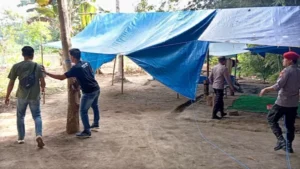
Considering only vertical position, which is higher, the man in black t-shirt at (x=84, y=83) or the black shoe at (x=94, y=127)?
the man in black t-shirt at (x=84, y=83)

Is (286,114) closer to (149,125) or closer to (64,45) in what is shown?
(149,125)

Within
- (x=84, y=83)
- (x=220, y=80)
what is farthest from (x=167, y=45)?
(x=84, y=83)

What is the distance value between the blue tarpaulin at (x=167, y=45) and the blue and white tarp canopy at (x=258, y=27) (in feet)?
2.15

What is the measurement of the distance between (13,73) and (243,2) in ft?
34.9

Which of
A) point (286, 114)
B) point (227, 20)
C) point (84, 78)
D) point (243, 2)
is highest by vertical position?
point (243, 2)

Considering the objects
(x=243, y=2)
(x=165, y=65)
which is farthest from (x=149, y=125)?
(x=243, y=2)

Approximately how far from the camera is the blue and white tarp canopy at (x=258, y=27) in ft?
18.3

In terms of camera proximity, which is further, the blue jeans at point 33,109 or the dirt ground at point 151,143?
the blue jeans at point 33,109

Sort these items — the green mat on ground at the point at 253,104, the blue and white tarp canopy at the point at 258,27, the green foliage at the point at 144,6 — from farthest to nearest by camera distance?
1. the green foliage at the point at 144,6
2. the green mat on ground at the point at 253,104
3. the blue and white tarp canopy at the point at 258,27

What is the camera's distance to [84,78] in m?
5.04

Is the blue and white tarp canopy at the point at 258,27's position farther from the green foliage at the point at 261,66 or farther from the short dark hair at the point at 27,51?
the green foliage at the point at 261,66

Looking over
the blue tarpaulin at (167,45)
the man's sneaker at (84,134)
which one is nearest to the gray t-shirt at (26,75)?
the man's sneaker at (84,134)

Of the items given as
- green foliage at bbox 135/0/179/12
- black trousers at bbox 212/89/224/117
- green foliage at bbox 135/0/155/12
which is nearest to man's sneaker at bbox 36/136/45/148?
black trousers at bbox 212/89/224/117

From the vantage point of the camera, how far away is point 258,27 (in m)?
6.07
